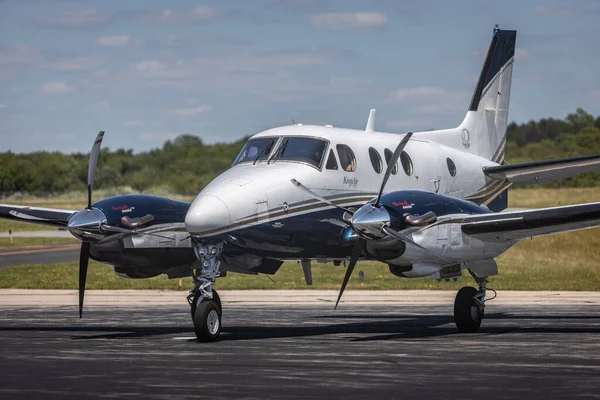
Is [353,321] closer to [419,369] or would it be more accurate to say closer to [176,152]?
[419,369]

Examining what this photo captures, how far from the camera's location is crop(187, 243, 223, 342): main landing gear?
1880 centimetres

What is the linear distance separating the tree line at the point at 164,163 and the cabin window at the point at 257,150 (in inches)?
2694

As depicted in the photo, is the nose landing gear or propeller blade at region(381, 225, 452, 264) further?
the nose landing gear

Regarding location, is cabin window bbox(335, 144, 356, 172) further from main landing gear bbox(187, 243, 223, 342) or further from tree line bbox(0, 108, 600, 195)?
tree line bbox(0, 108, 600, 195)

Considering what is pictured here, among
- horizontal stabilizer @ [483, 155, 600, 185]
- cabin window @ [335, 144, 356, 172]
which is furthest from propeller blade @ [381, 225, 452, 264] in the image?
horizontal stabilizer @ [483, 155, 600, 185]

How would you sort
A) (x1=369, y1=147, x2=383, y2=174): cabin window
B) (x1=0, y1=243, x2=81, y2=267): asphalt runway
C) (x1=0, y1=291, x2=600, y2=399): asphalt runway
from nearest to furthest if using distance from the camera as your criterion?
(x1=0, y1=291, x2=600, y2=399): asphalt runway < (x1=369, y1=147, x2=383, y2=174): cabin window < (x1=0, y1=243, x2=81, y2=267): asphalt runway

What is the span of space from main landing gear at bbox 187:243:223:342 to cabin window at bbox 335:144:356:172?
10.4ft

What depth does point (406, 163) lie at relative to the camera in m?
22.4

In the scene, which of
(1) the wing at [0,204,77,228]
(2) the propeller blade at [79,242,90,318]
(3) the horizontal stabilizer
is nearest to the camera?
(2) the propeller blade at [79,242,90,318]

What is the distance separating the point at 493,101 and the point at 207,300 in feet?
40.7

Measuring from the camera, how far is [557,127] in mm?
108875

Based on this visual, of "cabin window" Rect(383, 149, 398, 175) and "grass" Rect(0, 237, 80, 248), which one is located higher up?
"cabin window" Rect(383, 149, 398, 175)

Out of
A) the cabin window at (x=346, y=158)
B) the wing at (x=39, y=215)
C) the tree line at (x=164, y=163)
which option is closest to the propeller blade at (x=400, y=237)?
the cabin window at (x=346, y=158)

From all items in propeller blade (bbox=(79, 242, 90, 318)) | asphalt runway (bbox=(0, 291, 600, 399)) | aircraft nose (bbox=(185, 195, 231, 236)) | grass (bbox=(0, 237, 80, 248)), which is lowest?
asphalt runway (bbox=(0, 291, 600, 399))
